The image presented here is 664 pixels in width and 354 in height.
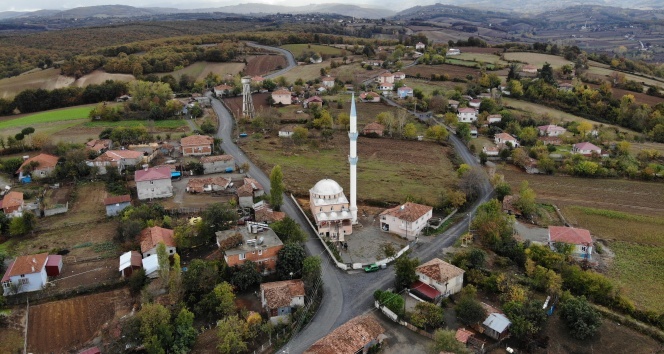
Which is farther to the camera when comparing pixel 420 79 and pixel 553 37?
pixel 553 37

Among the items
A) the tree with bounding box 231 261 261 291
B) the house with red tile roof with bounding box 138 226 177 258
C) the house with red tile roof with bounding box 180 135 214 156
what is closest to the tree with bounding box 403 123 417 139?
the house with red tile roof with bounding box 180 135 214 156

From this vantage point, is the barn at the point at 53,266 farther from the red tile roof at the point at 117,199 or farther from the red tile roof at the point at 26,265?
the red tile roof at the point at 117,199

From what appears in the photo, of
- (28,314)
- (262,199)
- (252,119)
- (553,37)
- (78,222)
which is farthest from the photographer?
(553,37)

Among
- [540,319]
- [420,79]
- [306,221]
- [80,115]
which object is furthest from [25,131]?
[420,79]

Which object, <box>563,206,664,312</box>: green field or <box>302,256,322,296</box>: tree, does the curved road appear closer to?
<box>302,256,322,296</box>: tree

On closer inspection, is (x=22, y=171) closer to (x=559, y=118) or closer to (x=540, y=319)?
(x=540, y=319)
